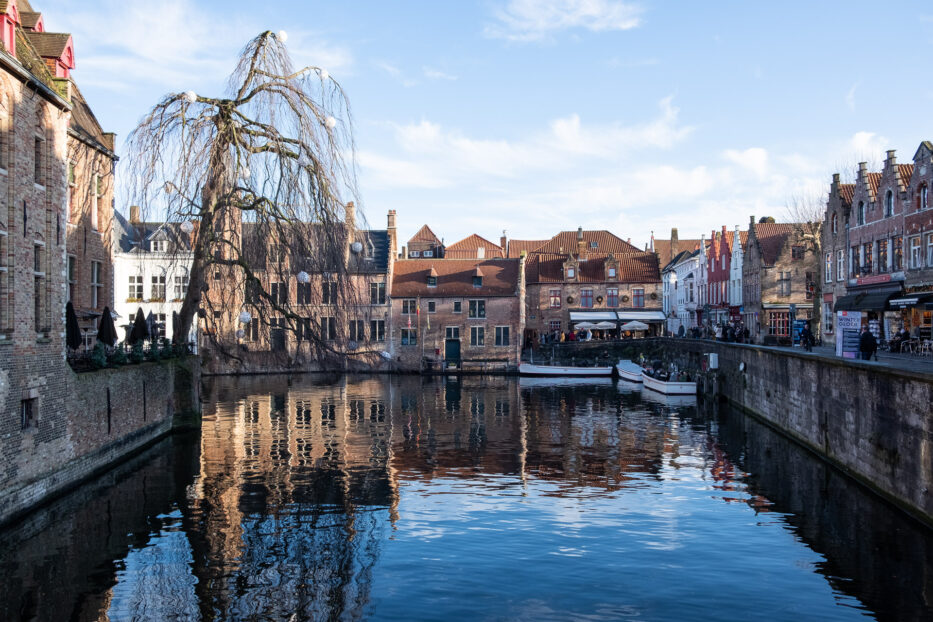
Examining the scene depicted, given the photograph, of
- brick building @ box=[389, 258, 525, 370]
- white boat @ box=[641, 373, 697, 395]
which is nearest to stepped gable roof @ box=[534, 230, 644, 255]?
brick building @ box=[389, 258, 525, 370]

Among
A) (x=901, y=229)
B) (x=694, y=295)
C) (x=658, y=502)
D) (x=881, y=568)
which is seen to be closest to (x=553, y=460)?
(x=658, y=502)

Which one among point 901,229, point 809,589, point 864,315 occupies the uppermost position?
point 901,229

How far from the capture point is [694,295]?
72062 millimetres

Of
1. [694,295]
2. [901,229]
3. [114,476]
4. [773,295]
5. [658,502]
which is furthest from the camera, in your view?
[694,295]

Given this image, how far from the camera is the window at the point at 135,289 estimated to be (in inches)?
2015

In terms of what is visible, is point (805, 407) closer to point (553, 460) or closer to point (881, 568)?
point (553, 460)

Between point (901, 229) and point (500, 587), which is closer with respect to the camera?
point (500, 587)

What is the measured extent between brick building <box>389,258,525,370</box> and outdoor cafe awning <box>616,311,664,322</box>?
432 inches

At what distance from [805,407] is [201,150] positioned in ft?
64.4

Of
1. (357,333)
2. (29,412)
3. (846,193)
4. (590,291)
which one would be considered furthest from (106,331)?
(590,291)

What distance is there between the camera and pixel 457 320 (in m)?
58.6

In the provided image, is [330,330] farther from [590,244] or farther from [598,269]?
[590,244]

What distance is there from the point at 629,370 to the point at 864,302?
21.1 m

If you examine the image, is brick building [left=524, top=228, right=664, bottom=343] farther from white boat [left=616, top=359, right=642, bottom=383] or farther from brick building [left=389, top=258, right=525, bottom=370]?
white boat [left=616, top=359, right=642, bottom=383]
